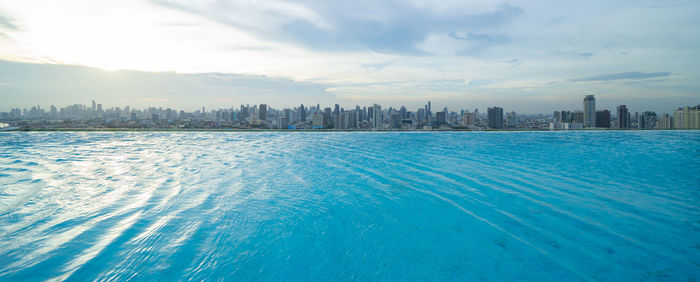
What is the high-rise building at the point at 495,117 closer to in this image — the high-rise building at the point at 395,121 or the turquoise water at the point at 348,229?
the high-rise building at the point at 395,121

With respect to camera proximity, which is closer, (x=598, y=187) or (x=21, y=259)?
(x=21, y=259)

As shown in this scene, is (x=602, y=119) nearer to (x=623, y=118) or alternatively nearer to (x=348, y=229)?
(x=623, y=118)

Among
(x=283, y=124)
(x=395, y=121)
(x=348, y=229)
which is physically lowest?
(x=348, y=229)

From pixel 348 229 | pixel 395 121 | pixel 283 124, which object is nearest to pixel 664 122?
pixel 395 121

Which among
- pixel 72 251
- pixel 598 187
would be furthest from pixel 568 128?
pixel 72 251

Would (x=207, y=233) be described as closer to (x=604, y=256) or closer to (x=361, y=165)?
(x=604, y=256)

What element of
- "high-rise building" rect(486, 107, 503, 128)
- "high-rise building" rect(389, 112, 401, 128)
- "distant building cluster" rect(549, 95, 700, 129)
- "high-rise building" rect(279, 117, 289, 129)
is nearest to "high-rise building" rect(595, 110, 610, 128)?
"distant building cluster" rect(549, 95, 700, 129)

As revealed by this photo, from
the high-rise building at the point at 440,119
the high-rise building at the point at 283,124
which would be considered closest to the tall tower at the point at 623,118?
the high-rise building at the point at 440,119

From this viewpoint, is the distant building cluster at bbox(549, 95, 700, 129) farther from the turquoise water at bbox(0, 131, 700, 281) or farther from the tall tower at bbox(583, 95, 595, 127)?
the turquoise water at bbox(0, 131, 700, 281)
